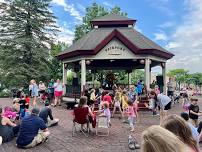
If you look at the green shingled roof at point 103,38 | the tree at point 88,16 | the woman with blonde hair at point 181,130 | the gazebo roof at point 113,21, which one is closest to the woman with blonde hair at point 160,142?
the woman with blonde hair at point 181,130

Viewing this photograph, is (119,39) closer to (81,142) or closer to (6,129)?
(81,142)

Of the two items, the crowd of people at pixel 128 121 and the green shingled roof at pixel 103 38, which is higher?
the green shingled roof at pixel 103 38

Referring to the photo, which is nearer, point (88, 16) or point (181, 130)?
point (181, 130)

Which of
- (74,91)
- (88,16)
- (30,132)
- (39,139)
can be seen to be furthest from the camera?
(88,16)

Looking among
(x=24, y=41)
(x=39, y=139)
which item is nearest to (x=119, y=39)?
(x=39, y=139)

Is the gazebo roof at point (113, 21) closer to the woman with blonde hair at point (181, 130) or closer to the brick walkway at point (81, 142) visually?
the brick walkway at point (81, 142)

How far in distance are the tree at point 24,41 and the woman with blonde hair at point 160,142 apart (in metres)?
33.7

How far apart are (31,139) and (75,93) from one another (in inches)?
506

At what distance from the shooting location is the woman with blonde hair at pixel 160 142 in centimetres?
199

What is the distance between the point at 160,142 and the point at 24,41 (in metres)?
35.0

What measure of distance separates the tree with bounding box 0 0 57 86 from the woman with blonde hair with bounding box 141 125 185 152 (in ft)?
110

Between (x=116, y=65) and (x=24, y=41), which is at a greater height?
(x=24, y=41)

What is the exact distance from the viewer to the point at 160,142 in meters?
2.01

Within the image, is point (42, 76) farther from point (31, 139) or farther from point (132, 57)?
point (31, 139)
